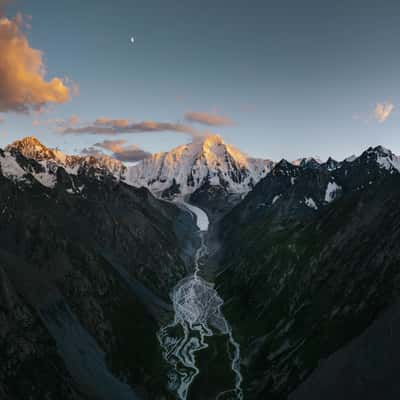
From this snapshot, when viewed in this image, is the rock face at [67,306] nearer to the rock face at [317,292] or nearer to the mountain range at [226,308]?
the mountain range at [226,308]

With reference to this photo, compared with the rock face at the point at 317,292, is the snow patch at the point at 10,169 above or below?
above

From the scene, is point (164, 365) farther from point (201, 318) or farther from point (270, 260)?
point (270, 260)

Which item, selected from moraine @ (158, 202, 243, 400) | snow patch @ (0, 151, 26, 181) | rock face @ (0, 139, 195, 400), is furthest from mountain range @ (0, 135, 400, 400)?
moraine @ (158, 202, 243, 400)

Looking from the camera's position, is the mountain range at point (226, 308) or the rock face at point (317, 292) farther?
the rock face at point (317, 292)

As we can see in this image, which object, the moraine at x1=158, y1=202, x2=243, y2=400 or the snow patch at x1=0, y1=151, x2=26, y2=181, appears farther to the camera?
the snow patch at x1=0, y1=151, x2=26, y2=181

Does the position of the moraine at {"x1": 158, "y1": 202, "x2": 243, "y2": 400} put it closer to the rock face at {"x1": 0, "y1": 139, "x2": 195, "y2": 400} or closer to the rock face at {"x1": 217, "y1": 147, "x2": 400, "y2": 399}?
the rock face at {"x1": 217, "y1": 147, "x2": 400, "y2": 399}

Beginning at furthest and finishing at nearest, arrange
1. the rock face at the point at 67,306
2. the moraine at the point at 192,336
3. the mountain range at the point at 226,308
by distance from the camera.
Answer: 1. the moraine at the point at 192,336
2. the rock face at the point at 67,306
3. the mountain range at the point at 226,308

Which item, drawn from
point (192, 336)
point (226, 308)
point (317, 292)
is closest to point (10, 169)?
point (192, 336)

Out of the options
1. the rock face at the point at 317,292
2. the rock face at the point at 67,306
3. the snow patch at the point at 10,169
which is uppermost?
the snow patch at the point at 10,169

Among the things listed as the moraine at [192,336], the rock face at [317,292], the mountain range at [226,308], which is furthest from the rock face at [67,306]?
the rock face at [317,292]
